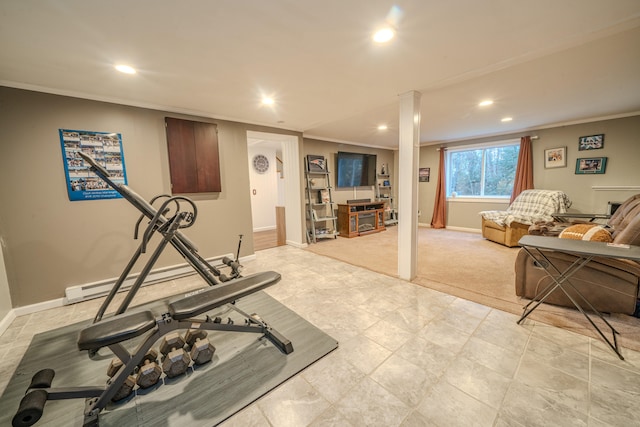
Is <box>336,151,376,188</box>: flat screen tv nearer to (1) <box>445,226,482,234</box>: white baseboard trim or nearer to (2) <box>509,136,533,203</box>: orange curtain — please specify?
(1) <box>445,226,482,234</box>: white baseboard trim

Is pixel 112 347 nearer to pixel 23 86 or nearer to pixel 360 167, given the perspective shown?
pixel 23 86

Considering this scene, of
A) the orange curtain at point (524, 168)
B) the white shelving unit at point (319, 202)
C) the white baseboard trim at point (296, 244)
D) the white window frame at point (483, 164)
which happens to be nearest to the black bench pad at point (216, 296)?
the white baseboard trim at point (296, 244)

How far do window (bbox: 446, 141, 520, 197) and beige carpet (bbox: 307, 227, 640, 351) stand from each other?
1199 millimetres

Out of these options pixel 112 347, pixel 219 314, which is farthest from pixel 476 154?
pixel 112 347

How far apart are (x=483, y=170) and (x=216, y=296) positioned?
6.44 metres

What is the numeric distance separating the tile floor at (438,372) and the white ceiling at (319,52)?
2275 mm

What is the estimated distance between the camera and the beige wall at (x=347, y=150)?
5.36 m

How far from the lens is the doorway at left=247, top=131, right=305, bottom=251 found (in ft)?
15.2

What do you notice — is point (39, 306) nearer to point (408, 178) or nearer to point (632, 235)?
point (408, 178)

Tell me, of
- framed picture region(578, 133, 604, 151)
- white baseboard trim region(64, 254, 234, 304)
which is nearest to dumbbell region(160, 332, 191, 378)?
white baseboard trim region(64, 254, 234, 304)

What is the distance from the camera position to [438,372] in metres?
1.49

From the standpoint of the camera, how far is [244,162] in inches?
148

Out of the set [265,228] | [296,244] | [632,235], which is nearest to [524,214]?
[632,235]

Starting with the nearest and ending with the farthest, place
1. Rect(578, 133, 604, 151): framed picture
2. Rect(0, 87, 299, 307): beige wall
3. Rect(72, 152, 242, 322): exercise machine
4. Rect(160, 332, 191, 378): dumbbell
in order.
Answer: Rect(160, 332, 191, 378): dumbbell < Rect(72, 152, 242, 322): exercise machine < Rect(0, 87, 299, 307): beige wall < Rect(578, 133, 604, 151): framed picture
